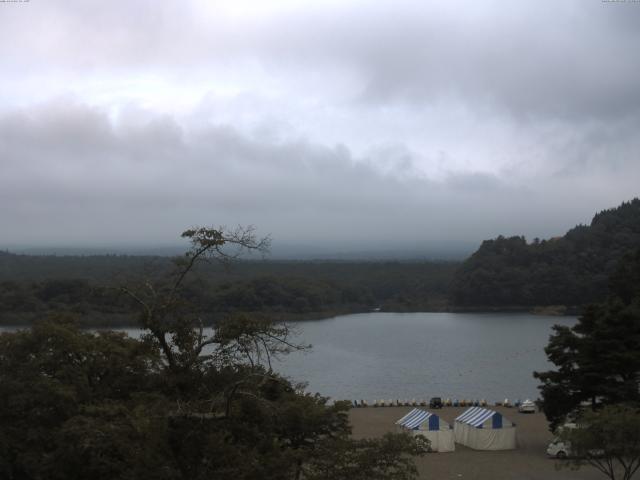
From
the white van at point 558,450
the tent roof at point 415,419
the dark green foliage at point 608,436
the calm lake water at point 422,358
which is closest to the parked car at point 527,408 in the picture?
the calm lake water at point 422,358

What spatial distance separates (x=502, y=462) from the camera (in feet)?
Answer: 52.0

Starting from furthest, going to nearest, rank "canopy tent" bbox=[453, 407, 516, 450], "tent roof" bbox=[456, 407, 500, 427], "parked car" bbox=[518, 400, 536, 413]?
→ "parked car" bbox=[518, 400, 536, 413] → "tent roof" bbox=[456, 407, 500, 427] → "canopy tent" bbox=[453, 407, 516, 450]

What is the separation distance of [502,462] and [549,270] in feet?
173

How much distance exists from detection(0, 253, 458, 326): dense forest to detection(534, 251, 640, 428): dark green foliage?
16373 mm

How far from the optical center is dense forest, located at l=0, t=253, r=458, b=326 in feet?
154

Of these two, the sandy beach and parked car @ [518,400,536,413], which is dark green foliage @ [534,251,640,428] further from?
parked car @ [518,400,536,413]

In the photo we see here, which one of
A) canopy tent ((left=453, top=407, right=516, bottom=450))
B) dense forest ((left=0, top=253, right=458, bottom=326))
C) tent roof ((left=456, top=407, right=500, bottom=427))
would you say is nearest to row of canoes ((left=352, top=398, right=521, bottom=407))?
tent roof ((left=456, top=407, right=500, bottom=427))

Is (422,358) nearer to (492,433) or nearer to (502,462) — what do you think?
(492,433)

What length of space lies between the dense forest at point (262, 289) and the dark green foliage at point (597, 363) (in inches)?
645

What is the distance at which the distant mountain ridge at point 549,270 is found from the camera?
6456cm

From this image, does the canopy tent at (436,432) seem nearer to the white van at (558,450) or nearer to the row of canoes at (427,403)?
the white van at (558,450)

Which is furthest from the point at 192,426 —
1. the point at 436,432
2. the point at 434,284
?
the point at 434,284

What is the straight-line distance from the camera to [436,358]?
3797cm

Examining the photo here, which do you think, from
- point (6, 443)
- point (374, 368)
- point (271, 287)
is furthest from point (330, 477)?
point (271, 287)
